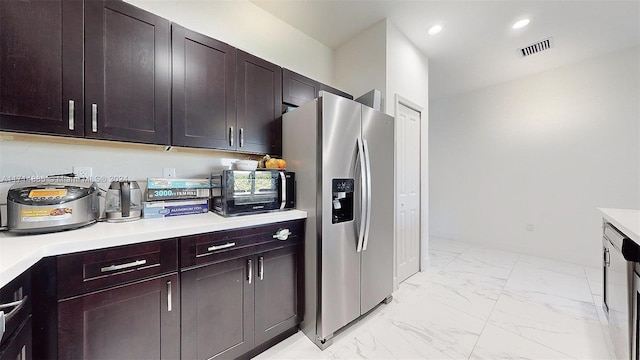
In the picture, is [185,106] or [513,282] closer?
[185,106]

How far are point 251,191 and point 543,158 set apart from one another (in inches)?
174

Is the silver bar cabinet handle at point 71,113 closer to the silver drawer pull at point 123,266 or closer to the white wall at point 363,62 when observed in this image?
the silver drawer pull at point 123,266

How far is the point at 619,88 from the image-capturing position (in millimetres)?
2934

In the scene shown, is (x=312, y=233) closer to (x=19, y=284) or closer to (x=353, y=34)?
(x=19, y=284)

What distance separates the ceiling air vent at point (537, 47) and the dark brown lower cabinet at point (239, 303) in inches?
147

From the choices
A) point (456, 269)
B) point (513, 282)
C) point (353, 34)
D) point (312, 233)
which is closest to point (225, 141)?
point (312, 233)

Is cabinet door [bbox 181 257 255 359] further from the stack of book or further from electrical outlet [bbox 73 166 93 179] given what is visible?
electrical outlet [bbox 73 166 93 179]

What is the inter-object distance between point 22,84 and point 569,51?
5194 millimetres

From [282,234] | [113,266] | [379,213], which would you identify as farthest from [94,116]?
[379,213]

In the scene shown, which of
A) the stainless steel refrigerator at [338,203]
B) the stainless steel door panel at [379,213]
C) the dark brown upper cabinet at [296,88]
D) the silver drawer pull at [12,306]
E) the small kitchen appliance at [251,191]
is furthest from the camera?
the dark brown upper cabinet at [296,88]

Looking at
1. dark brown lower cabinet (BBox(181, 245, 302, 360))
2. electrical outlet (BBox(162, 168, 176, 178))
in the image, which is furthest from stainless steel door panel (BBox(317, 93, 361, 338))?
electrical outlet (BBox(162, 168, 176, 178))

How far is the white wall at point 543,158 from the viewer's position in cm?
296

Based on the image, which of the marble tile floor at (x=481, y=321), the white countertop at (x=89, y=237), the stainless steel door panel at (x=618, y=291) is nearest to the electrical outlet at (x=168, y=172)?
the white countertop at (x=89, y=237)

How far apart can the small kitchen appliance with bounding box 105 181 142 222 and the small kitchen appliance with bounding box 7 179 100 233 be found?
0.19m
